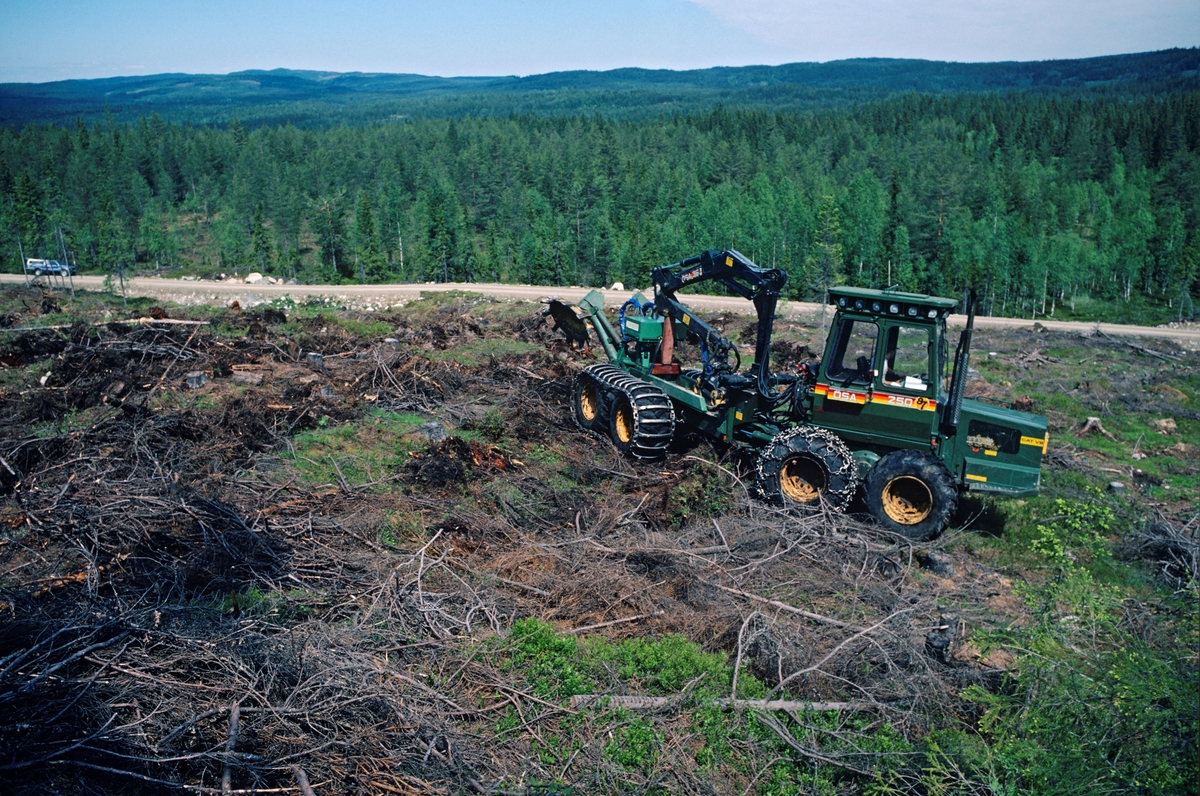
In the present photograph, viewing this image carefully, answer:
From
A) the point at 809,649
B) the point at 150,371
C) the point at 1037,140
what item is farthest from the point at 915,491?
the point at 1037,140

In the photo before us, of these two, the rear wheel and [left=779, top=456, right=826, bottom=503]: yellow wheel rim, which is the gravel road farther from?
[left=779, top=456, right=826, bottom=503]: yellow wheel rim

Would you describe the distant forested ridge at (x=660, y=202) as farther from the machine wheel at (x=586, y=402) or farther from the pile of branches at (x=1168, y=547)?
the pile of branches at (x=1168, y=547)

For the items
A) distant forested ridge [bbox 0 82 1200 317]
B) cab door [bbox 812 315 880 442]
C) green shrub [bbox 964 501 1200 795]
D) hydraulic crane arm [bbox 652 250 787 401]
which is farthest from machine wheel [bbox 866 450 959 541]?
distant forested ridge [bbox 0 82 1200 317]

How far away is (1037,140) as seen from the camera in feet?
307

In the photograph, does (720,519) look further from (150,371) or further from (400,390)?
(150,371)

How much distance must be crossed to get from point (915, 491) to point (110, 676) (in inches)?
369

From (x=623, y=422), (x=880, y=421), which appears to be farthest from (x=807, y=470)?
(x=623, y=422)

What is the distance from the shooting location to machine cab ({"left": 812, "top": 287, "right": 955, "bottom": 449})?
10.7 metres

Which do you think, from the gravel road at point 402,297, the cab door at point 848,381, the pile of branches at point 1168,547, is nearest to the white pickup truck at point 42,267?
the gravel road at point 402,297

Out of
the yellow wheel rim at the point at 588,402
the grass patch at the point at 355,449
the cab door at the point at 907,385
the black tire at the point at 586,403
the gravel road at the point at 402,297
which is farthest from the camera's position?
the gravel road at the point at 402,297

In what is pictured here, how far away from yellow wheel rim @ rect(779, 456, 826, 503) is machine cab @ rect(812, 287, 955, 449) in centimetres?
66

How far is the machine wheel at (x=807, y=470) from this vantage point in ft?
35.9

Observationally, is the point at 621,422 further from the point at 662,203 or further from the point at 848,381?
the point at 662,203

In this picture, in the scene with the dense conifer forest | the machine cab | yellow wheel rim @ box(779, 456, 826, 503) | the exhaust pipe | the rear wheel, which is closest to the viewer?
the exhaust pipe
